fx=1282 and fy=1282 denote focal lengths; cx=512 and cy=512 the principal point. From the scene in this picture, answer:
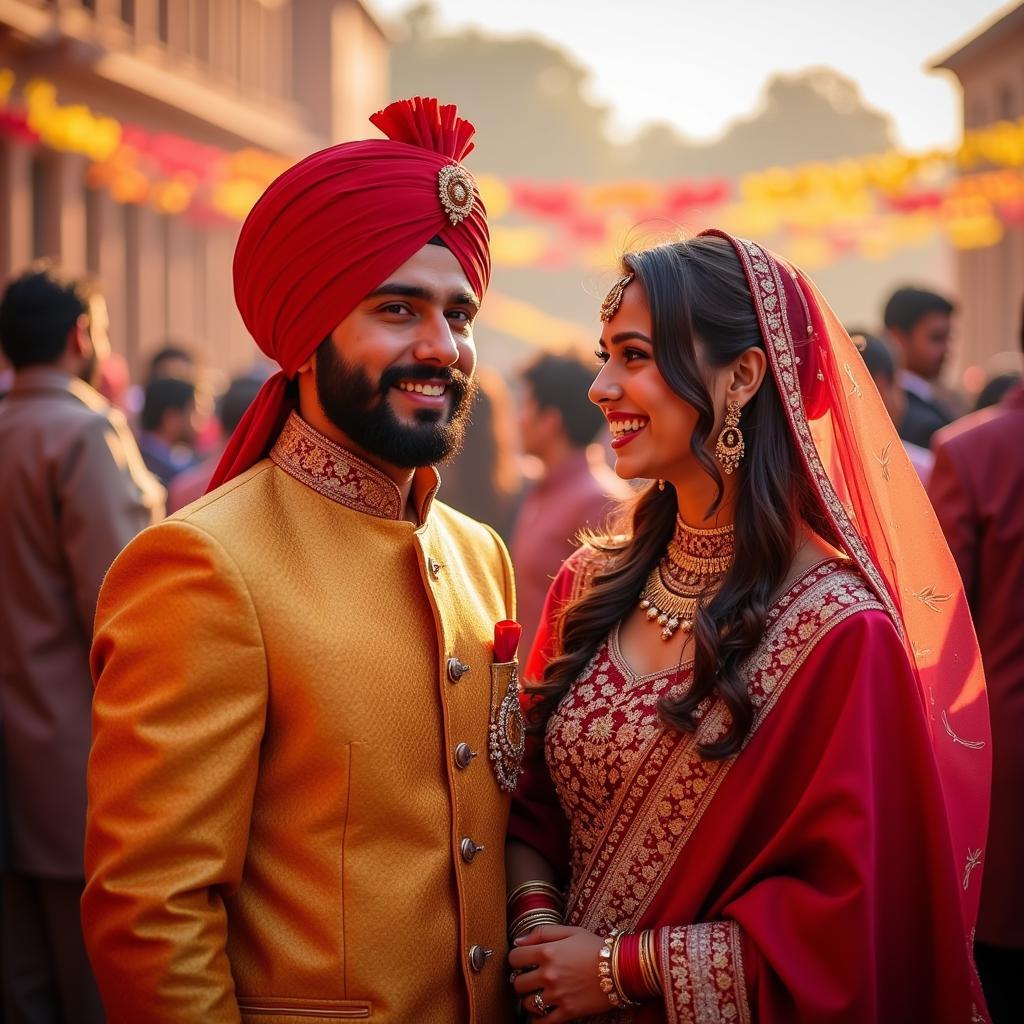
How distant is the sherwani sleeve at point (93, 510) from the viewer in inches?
149

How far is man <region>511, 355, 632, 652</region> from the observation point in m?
4.88

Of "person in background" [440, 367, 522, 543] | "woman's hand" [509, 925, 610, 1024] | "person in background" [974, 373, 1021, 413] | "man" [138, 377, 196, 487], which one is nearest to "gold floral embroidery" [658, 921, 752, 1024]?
"woman's hand" [509, 925, 610, 1024]

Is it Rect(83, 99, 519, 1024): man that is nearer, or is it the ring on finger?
Rect(83, 99, 519, 1024): man

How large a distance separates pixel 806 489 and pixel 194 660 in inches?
48.1

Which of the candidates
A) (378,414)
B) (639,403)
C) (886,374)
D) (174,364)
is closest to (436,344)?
(378,414)

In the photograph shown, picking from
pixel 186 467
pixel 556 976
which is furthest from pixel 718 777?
pixel 186 467

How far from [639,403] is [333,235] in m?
0.68

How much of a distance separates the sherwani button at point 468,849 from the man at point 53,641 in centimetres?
185

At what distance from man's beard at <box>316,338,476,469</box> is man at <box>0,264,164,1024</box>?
165 centimetres

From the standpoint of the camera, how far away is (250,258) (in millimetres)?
2400

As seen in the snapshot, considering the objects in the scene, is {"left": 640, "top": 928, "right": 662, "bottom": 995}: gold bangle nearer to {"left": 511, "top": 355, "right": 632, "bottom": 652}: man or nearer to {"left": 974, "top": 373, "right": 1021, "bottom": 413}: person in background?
{"left": 511, "top": 355, "right": 632, "bottom": 652}: man

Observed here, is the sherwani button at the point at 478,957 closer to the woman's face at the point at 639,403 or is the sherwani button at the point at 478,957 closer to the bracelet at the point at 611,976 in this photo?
the bracelet at the point at 611,976

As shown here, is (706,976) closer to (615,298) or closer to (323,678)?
(323,678)

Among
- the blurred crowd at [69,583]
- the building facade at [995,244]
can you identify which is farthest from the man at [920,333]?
the building facade at [995,244]
